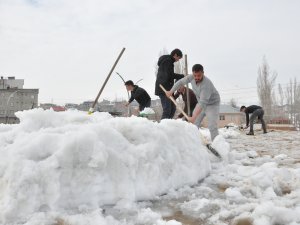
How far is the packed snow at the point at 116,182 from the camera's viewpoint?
7.03ft

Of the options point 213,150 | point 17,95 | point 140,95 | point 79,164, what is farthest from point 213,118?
point 17,95

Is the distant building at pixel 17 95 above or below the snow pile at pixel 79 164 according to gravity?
above

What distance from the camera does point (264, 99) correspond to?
103 feet

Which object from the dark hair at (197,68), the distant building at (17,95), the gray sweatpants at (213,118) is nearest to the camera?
the dark hair at (197,68)

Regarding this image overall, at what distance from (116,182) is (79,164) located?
0.96 ft

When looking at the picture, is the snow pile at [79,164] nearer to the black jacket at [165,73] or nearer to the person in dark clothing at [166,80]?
the person in dark clothing at [166,80]

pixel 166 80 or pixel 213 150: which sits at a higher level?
pixel 166 80

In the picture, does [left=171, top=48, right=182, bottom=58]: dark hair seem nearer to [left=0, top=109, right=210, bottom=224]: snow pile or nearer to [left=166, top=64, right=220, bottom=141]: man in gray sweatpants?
[left=166, top=64, right=220, bottom=141]: man in gray sweatpants

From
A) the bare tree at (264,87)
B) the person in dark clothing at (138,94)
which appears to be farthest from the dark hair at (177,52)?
the bare tree at (264,87)

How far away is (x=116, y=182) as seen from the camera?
2.50 metres

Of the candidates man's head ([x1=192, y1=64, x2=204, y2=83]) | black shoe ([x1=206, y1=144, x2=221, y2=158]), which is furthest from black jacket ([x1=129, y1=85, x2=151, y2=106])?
black shoe ([x1=206, y1=144, x2=221, y2=158])

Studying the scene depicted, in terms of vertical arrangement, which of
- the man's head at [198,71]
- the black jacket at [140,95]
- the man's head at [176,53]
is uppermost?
A: the man's head at [176,53]

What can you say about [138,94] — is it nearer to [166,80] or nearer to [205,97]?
[166,80]

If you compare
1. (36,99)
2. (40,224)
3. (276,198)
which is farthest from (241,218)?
(36,99)
